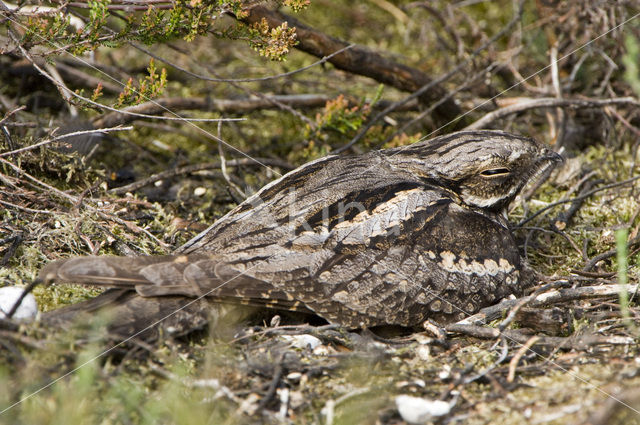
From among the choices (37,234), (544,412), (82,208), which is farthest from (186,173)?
(544,412)

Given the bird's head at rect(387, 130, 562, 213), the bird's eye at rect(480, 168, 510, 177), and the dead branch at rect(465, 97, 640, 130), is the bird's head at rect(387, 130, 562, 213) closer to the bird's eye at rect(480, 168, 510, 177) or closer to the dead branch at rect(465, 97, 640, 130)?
the bird's eye at rect(480, 168, 510, 177)

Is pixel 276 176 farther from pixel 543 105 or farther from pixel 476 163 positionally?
pixel 543 105

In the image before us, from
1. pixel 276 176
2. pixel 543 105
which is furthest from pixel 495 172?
pixel 276 176

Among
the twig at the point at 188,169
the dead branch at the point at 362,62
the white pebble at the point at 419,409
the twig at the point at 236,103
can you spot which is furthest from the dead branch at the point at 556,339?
the twig at the point at 236,103

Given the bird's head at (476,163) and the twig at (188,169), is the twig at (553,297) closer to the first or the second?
the bird's head at (476,163)

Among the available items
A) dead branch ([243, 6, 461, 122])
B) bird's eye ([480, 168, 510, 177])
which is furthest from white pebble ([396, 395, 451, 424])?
dead branch ([243, 6, 461, 122])

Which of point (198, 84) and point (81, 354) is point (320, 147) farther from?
point (81, 354)
